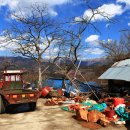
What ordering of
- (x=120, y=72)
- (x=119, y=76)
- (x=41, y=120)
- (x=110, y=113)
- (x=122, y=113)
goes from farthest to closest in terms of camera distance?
(x=120, y=72) < (x=119, y=76) < (x=110, y=113) < (x=41, y=120) < (x=122, y=113)

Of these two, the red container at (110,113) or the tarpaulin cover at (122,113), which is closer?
the tarpaulin cover at (122,113)

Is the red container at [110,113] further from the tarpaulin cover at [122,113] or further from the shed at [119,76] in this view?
the shed at [119,76]

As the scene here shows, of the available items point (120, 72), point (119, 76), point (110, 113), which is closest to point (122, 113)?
point (110, 113)

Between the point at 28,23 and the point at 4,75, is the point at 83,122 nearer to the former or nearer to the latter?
the point at 4,75

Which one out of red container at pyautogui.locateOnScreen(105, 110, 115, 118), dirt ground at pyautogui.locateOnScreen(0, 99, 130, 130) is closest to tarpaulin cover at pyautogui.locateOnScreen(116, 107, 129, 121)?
red container at pyautogui.locateOnScreen(105, 110, 115, 118)

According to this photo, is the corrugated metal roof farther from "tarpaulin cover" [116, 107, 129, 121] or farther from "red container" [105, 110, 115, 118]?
"red container" [105, 110, 115, 118]

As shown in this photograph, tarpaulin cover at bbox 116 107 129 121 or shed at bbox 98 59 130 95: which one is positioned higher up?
shed at bbox 98 59 130 95

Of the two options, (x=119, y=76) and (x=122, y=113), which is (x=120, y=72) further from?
(x=122, y=113)

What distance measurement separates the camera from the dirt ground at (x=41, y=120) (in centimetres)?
1121

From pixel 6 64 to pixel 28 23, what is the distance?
28.1 feet

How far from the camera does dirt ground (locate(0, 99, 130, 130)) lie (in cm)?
1121

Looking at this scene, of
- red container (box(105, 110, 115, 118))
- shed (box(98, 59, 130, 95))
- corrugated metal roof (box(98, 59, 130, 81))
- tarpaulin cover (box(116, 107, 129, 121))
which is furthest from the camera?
shed (box(98, 59, 130, 95))

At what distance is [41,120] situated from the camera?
41.1ft

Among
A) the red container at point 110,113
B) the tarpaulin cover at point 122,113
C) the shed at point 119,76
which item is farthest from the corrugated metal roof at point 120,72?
the red container at point 110,113
